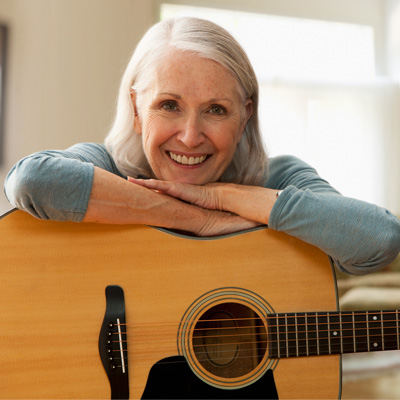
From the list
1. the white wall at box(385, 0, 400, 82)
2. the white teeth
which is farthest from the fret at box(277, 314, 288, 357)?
the white wall at box(385, 0, 400, 82)

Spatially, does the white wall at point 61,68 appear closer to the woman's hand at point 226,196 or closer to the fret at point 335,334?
Result: the woman's hand at point 226,196

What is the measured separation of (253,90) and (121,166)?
446mm

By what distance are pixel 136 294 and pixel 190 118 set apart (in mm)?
466

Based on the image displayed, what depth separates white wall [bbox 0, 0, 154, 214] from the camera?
94.5 inches

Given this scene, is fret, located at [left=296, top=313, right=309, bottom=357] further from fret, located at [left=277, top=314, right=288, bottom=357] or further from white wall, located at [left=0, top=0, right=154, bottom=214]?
white wall, located at [left=0, top=0, right=154, bottom=214]

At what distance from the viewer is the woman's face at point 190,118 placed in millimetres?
1143

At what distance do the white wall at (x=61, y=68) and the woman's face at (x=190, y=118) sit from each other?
1.31m

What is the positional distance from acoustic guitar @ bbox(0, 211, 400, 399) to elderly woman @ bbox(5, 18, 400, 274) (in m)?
0.06

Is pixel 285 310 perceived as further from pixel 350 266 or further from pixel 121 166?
pixel 121 166

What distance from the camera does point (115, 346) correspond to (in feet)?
3.30

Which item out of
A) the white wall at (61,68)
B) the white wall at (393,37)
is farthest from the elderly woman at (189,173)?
the white wall at (393,37)

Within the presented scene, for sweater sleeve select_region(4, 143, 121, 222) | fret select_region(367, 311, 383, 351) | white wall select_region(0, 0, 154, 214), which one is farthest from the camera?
white wall select_region(0, 0, 154, 214)

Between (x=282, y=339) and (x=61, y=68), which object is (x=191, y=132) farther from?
(x=61, y=68)

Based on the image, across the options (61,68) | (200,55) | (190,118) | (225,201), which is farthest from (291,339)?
(61,68)
